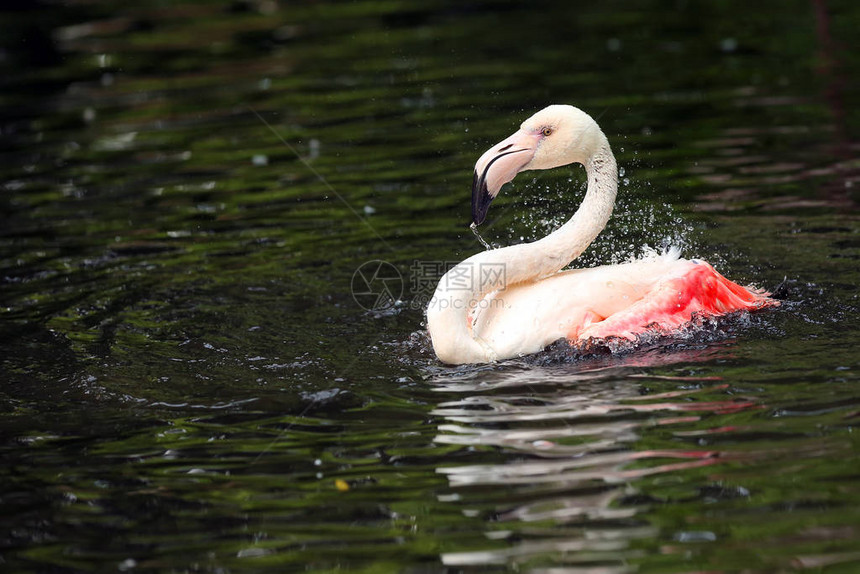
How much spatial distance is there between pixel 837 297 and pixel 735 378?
1573 mm

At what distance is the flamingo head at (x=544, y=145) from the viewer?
21.0ft

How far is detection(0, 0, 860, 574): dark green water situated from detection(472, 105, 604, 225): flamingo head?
3.93ft

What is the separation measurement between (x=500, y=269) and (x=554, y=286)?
35 centimetres

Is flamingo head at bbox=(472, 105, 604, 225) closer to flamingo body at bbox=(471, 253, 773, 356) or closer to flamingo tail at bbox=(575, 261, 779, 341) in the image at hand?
flamingo body at bbox=(471, 253, 773, 356)

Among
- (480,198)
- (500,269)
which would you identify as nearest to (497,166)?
(480,198)

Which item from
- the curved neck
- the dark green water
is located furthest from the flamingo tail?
the curved neck

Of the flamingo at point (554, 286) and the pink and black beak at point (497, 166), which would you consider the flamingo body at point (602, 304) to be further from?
the pink and black beak at point (497, 166)

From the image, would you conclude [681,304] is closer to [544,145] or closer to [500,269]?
[500,269]

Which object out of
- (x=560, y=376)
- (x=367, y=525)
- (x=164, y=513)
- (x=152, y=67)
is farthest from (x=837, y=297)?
(x=152, y=67)

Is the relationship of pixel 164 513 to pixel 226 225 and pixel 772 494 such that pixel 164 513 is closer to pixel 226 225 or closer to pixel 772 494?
pixel 772 494

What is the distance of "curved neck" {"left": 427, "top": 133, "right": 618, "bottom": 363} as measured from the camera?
6234 millimetres

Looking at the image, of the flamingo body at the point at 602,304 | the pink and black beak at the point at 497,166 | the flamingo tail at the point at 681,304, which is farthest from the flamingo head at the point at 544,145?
the flamingo tail at the point at 681,304

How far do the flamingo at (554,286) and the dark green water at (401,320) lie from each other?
0.18 metres

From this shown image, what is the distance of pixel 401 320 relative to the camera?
24.5 feet
